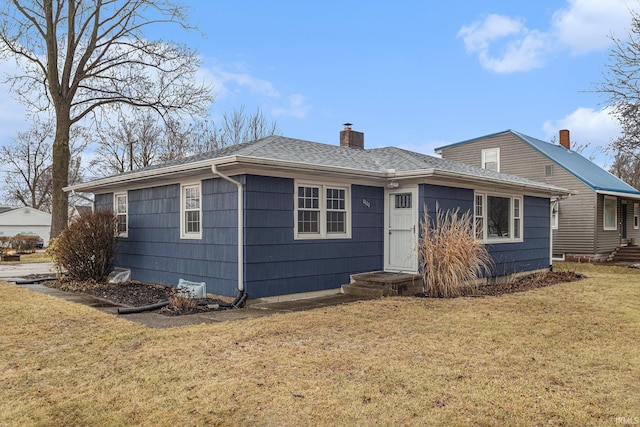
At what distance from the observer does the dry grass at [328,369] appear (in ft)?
11.8

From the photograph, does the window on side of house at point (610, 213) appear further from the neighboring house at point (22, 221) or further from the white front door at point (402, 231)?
the neighboring house at point (22, 221)

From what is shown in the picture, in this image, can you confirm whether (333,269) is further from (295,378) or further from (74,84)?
(74,84)

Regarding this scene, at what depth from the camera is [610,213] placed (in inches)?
766

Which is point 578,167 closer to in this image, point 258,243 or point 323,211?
point 323,211

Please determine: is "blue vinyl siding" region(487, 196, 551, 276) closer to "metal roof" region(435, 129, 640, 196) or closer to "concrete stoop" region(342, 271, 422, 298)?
"concrete stoop" region(342, 271, 422, 298)

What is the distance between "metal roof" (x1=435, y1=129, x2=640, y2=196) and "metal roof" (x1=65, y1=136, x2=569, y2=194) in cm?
658

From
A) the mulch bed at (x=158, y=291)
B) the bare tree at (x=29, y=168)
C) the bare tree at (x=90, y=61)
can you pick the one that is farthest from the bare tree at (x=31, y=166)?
the mulch bed at (x=158, y=291)

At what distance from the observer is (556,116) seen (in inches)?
907

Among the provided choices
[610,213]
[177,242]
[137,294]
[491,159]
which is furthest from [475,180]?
[610,213]

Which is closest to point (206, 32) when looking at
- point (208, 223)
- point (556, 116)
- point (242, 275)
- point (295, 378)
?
point (208, 223)

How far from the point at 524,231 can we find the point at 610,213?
9061 mm

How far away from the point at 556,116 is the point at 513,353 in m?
21.1

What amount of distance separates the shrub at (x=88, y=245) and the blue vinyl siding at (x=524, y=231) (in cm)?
712

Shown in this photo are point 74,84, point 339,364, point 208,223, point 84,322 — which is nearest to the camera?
point 339,364
